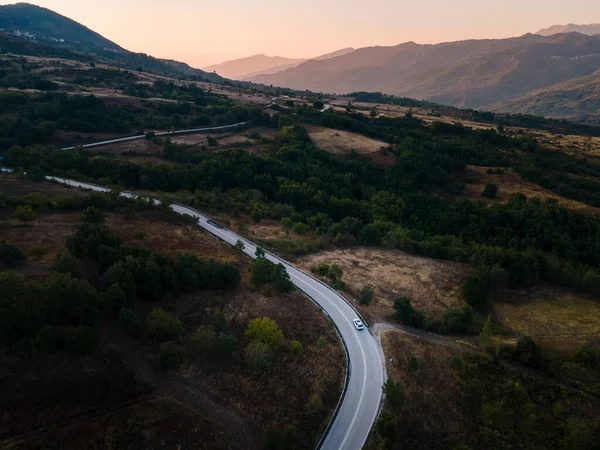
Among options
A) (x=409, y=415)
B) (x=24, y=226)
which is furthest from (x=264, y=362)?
(x=24, y=226)

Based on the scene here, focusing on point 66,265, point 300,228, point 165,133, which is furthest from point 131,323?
point 165,133

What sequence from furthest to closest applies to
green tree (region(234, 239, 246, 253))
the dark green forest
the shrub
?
1. the dark green forest
2. green tree (region(234, 239, 246, 253))
3. the shrub

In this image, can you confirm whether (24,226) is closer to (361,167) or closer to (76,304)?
(76,304)

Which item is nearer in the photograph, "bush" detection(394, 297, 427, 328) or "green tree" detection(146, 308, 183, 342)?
"green tree" detection(146, 308, 183, 342)

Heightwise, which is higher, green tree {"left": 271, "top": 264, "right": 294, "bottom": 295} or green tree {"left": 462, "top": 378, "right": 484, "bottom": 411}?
green tree {"left": 271, "top": 264, "right": 294, "bottom": 295}

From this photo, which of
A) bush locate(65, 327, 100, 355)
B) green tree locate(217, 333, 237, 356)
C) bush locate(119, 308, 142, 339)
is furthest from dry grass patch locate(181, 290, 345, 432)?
bush locate(65, 327, 100, 355)

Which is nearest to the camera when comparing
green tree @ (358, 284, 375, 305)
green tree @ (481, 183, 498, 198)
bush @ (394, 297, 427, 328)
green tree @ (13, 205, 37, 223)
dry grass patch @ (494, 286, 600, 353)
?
bush @ (394, 297, 427, 328)

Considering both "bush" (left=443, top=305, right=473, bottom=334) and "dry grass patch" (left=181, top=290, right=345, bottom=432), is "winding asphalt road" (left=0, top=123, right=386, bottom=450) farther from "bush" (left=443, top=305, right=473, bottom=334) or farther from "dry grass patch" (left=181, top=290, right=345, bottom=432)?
"bush" (left=443, top=305, right=473, bottom=334)

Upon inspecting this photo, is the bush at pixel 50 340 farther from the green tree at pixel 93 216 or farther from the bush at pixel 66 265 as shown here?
the green tree at pixel 93 216
